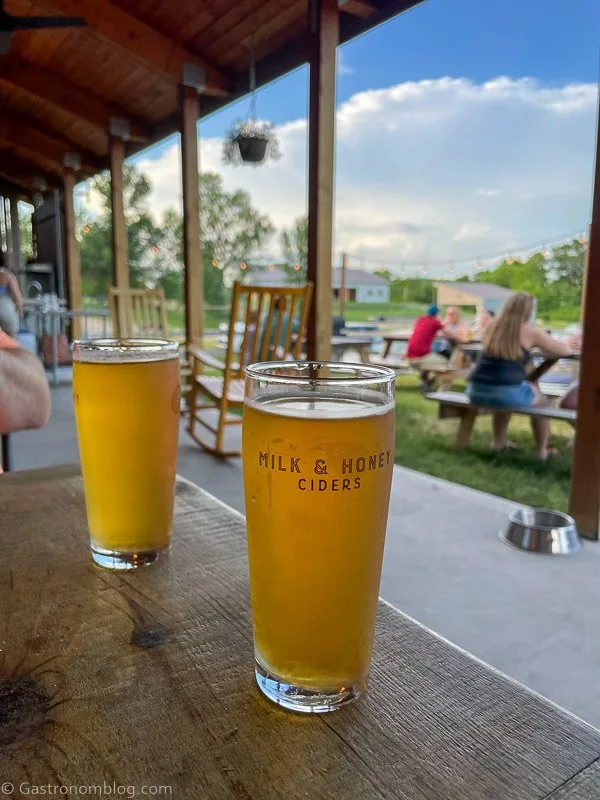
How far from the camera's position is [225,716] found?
1.24ft

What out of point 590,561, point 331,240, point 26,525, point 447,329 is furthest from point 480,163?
point 26,525

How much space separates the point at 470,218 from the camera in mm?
8883

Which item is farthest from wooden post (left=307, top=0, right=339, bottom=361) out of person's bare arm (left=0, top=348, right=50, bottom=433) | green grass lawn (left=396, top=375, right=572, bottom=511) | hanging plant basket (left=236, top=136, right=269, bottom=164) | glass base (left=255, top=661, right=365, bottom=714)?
glass base (left=255, top=661, right=365, bottom=714)

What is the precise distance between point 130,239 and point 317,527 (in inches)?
547

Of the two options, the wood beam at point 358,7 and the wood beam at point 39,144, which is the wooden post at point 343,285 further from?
the wood beam at point 358,7

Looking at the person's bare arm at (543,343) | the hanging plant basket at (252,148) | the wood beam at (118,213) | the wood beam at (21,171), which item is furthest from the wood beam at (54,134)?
the person's bare arm at (543,343)

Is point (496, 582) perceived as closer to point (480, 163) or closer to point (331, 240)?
point (331, 240)

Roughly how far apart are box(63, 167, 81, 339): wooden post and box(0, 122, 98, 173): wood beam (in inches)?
11.2

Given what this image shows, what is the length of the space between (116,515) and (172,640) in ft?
0.56

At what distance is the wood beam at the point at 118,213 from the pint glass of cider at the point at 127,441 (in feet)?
20.9

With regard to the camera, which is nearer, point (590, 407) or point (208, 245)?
point (590, 407)

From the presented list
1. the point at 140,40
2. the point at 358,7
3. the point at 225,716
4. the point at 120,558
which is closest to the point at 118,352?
the point at 120,558

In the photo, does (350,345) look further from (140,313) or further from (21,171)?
(21,171)

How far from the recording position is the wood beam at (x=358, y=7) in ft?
9.91
